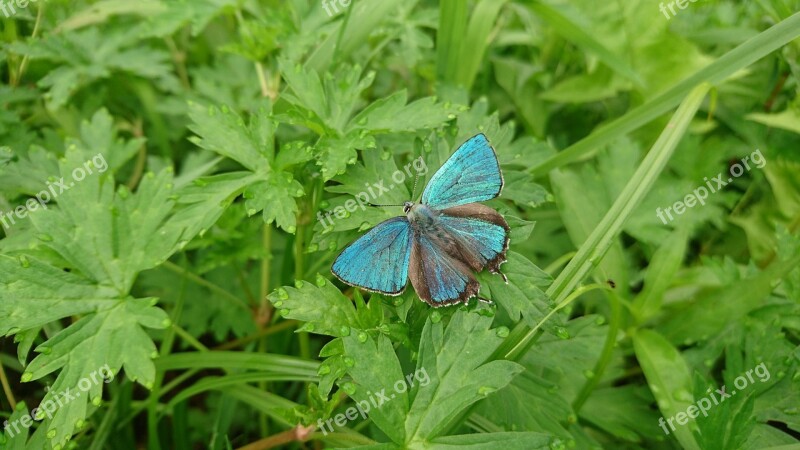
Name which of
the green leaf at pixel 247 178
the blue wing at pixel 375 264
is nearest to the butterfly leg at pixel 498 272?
the blue wing at pixel 375 264

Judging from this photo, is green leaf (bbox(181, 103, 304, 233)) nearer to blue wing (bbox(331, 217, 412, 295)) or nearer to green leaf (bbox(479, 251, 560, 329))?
blue wing (bbox(331, 217, 412, 295))

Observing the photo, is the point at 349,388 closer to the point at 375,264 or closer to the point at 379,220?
the point at 375,264

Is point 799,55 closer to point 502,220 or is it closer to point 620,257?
point 620,257

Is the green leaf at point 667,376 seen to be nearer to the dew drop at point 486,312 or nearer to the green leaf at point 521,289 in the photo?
the green leaf at point 521,289

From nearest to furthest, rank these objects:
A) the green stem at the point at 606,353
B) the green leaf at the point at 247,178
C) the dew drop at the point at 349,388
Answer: the dew drop at the point at 349,388 → the green leaf at the point at 247,178 → the green stem at the point at 606,353

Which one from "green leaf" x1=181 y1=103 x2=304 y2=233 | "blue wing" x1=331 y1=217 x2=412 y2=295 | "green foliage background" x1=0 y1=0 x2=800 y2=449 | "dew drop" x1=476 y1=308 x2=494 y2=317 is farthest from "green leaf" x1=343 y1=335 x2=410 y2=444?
"green leaf" x1=181 y1=103 x2=304 y2=233

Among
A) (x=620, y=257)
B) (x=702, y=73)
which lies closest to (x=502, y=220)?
(x=620, y=257)

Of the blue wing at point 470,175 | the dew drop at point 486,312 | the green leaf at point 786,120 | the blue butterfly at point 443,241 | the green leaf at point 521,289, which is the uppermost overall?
the green leaf at point 786,120

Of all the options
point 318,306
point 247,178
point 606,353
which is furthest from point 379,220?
point 606,353
